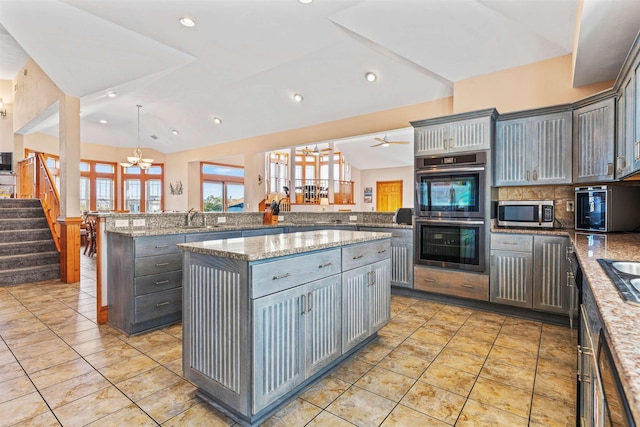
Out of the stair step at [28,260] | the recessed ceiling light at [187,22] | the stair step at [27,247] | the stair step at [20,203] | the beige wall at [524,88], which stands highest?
the recessed ceiling light at [187,22]

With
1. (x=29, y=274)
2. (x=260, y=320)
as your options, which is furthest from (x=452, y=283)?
(x=29, y=274)

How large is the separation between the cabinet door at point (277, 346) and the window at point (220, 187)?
9.47 m

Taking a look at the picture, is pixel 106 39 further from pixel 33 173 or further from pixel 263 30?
pixel 33 173

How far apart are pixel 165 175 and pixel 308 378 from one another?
10.6 metres

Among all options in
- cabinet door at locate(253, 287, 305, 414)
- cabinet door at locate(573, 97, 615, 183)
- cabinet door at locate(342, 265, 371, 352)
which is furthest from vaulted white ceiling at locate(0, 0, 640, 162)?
cabinet door at locate(253, 287, 305, 414)

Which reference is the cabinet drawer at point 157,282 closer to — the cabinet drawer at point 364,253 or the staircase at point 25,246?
the cabinet drawer at point 364,253

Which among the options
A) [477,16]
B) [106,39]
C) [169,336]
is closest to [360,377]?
[169,336]

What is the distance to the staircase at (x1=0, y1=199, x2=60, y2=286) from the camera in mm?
4973

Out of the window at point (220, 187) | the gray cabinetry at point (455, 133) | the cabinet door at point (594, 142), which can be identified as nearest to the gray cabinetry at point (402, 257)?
the gray cabinetry at point (455, 133)

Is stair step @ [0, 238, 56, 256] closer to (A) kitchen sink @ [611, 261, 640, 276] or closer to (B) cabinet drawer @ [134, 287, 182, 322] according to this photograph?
(B) cabinet drawer @ [134, 287, 182, 322]

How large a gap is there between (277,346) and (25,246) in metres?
5.87

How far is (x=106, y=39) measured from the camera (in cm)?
407

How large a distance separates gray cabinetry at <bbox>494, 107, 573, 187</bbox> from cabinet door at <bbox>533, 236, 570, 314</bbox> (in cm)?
68

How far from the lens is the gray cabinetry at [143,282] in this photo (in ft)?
9.64
